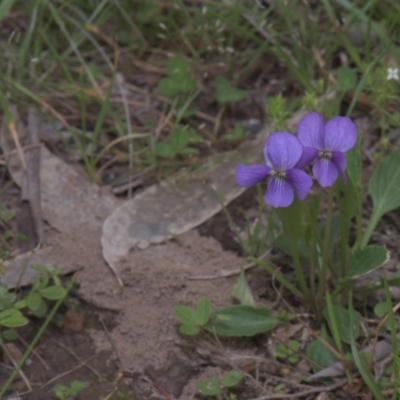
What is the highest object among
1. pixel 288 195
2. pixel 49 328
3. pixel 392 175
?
pixel 288 195

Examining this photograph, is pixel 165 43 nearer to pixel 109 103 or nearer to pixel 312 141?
pixel 109 103

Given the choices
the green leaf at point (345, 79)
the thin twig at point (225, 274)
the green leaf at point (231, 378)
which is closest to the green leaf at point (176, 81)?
the green leaf at point (345, 79)

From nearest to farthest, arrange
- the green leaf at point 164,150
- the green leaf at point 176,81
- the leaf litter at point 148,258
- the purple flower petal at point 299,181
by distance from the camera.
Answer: the purple flower petal at point 299,181, the leaf litter at point 148,258, the green leaf at point 164,150, the green leaf at point 176,81

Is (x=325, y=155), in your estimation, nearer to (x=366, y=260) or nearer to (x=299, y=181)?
(x=299, y=181)

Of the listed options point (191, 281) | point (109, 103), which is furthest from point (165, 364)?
point (109, 103)

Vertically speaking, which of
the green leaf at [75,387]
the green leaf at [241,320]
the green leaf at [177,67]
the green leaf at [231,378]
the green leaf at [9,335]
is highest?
the green leaf at [177,67]

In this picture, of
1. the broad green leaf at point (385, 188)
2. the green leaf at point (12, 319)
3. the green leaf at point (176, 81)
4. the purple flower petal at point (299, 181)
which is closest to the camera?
the purple flower petal at point (299, 181)

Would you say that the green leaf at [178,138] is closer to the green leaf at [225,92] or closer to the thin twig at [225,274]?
the green leaf at [225,92]
